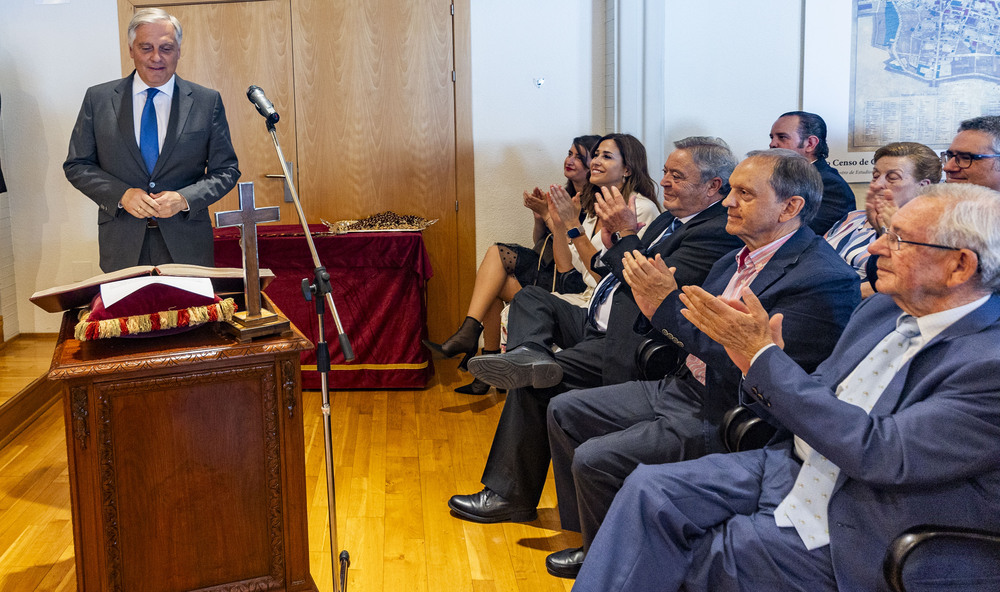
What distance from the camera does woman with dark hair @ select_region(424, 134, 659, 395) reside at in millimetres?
3568

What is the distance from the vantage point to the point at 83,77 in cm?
488

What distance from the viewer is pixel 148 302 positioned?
2041 mm

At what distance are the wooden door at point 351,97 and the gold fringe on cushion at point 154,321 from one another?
2.94 metres

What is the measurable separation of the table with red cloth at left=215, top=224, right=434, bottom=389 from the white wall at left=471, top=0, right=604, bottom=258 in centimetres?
82

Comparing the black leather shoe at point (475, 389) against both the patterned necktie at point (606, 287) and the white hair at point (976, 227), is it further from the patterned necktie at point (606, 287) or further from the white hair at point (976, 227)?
the white hair at point (976, 227)

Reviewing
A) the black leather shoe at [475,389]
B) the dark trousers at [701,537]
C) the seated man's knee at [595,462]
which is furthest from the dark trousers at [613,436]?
the black leather shoe at [475,389]

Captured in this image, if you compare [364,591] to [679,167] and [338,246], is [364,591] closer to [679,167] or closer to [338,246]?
[679,167]

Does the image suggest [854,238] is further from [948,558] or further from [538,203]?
[948,558]

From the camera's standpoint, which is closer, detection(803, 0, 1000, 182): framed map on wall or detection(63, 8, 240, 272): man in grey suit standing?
detection(63, 8, 240, 272): man in grey suit standing

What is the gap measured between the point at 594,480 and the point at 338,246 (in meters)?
2.47

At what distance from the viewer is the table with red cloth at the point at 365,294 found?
14.3ft

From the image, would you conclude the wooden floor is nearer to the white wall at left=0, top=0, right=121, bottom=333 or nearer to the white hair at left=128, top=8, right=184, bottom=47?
the white wall at left=0, top=0, right=121, bottom=333

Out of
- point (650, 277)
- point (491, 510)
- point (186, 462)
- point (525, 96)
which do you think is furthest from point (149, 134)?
point (525, 96)

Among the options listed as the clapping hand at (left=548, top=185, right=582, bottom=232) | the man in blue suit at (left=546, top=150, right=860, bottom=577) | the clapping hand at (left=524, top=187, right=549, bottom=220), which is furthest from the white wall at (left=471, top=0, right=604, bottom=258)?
the man in blue suit at (left=546, top=150, right=860, bottom=577)
